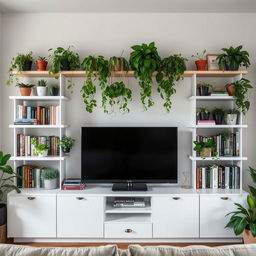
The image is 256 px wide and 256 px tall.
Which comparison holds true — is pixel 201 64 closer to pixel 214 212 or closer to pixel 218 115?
pixel 218 115

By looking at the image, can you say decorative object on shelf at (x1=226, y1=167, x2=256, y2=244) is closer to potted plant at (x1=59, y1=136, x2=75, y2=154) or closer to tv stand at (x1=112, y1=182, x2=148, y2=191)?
tv stand at (x1=112, y1=182, x2=148, y2=191)

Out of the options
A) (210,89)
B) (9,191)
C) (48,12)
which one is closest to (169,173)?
(210,89)

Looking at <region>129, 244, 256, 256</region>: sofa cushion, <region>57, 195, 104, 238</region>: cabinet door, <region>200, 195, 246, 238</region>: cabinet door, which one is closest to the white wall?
<region>200, 195, 246, 238</region>: cabinet door

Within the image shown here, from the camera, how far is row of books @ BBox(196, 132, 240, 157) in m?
3.25

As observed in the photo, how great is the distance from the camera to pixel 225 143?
326cm

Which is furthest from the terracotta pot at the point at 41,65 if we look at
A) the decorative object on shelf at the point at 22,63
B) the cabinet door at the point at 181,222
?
the cabinet door at the point at 181,222

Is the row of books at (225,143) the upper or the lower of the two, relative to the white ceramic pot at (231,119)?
lower

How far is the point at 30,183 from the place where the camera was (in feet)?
10.8

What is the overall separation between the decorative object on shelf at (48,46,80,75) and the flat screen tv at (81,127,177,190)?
768 millimetres

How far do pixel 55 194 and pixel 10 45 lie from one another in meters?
1.97

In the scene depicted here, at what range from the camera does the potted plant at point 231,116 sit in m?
3.19

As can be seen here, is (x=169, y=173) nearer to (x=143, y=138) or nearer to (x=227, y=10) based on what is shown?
(x=143, y=138)

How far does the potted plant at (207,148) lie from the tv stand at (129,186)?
790mm

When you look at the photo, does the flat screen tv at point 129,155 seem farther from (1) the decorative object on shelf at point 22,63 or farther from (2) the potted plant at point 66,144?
(1) the decorative object on shelf at point 22,63
